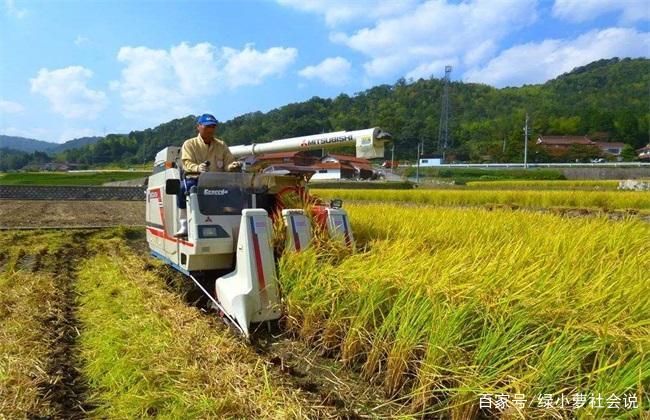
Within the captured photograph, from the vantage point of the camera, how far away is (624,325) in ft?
8.00

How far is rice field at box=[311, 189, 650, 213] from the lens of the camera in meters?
17.4

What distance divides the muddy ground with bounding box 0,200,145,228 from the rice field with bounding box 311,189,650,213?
254 inches

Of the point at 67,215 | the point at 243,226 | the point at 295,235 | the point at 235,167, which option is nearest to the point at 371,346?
the point at 295,235

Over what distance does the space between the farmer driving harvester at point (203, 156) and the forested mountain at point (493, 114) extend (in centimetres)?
6468

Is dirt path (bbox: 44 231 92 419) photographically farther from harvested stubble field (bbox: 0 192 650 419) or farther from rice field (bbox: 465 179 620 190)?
rice field (bbox: 465 179 620 190)

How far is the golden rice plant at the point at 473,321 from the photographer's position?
2.37 m

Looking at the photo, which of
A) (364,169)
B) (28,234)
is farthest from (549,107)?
(28,234)

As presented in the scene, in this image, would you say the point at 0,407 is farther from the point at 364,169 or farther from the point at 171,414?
the point at 364,169

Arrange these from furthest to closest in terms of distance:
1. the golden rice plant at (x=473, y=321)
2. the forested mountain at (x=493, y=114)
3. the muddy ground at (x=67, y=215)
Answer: the forested mountain at (x=493, y=114) < the muddy ground at (x=67, y=215) < the golden rice plant at (x=473, y=321)

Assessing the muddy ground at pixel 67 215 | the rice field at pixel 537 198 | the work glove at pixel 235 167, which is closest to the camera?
the work glove at pixel 235 167

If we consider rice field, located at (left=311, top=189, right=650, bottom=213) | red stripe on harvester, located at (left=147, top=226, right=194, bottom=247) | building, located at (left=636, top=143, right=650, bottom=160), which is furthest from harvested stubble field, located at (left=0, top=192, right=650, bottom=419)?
building, located at (left=636, top=143, right=650, bottom=160)

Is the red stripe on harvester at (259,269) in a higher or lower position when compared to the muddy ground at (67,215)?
higher

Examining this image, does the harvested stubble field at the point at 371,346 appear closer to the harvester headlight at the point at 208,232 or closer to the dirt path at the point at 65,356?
the dirt path at the point at 65,356

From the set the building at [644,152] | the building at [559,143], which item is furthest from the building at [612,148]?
the building at [559,143]
